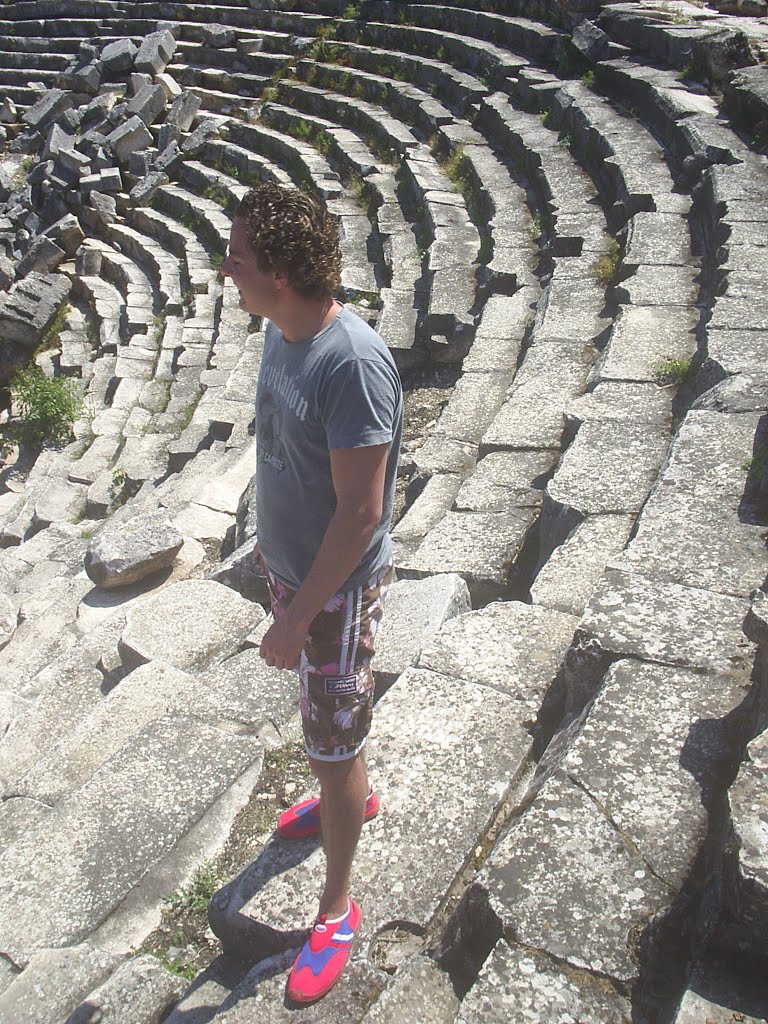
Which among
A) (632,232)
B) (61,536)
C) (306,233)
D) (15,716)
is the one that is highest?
(306,233)

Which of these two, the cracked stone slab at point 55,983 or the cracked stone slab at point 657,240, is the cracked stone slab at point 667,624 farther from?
the cracked stone slab at point 657,240

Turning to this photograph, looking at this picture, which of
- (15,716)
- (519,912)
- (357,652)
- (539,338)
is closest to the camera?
(519,912)

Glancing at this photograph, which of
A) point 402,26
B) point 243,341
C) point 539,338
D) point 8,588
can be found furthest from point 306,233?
point 402,26

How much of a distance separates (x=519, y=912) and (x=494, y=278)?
23.0 feet

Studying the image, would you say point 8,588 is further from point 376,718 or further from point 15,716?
point 376,718

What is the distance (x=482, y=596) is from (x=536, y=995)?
2.47 m

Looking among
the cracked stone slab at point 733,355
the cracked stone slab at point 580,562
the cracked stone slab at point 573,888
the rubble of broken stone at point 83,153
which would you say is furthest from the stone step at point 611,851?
the rubble of broken stone at point 83,153

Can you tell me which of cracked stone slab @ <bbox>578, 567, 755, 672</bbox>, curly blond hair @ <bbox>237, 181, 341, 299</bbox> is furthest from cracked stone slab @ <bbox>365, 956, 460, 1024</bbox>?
curly blond hair @ <bbox>237, 181, 341, 299</bbox>

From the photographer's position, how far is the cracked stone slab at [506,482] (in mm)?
5227

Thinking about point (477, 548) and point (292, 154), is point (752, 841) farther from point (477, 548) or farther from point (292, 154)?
point (292, 154)

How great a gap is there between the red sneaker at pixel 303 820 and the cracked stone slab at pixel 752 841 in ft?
3.60

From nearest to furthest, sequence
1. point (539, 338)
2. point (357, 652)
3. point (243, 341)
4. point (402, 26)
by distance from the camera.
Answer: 1. point (357, 652)
2. point (539, 338)
3. point (243, 341)
4. point (402, 26)

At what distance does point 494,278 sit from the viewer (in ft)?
28.2

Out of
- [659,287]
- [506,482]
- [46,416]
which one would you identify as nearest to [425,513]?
[506,482]
